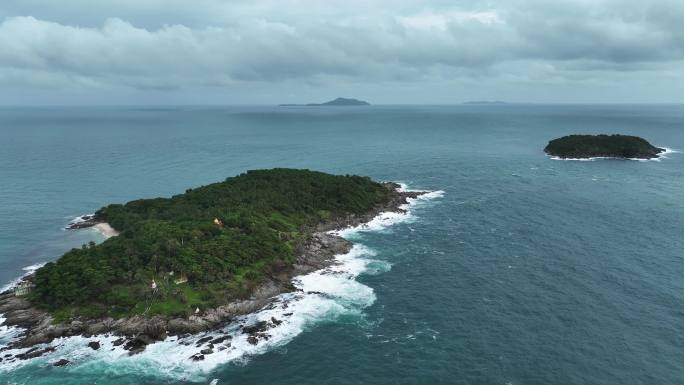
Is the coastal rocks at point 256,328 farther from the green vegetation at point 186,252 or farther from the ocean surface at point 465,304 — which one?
the green vegetation at point 186,252

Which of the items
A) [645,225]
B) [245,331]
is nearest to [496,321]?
[245,331]

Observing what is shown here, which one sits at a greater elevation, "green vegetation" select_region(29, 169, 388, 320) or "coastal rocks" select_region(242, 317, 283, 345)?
"green vegetation" select_region(29, 169, 388, 320)

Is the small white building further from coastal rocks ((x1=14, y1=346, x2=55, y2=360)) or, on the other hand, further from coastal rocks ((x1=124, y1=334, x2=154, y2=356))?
coastal rocks ((x1=124, y1=334, x2=154, y2=356))

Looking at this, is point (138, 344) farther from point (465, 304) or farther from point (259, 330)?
point (465, 304)

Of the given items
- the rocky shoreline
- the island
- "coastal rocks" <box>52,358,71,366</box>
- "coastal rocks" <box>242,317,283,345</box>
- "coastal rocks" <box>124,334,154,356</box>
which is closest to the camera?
"coastal rocks" <box>52,358,71,366</box>

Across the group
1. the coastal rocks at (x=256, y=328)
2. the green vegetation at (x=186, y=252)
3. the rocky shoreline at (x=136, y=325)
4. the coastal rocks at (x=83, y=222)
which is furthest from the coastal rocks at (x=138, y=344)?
the coastal rocks at (x=83, y=222)

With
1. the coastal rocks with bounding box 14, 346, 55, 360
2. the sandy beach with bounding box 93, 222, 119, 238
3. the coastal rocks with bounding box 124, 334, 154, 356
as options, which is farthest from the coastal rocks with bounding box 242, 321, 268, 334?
the sandy beach with bounding box 93, 222, 119, 238
